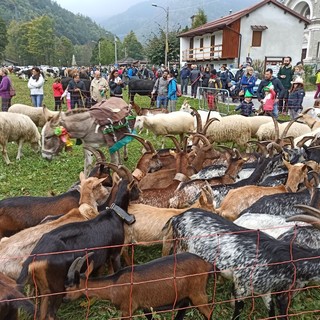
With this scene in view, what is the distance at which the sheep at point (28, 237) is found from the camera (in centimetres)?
367

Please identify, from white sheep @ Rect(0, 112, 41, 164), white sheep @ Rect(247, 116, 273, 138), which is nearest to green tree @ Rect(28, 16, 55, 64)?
white sheep @ Rect(0, 112, 41, 164)

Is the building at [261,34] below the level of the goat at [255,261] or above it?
above

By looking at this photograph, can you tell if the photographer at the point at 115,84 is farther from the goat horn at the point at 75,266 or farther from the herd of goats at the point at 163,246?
the goat horn at the point at 75,266

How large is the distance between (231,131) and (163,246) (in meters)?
6.36

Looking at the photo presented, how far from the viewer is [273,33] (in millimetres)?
36188

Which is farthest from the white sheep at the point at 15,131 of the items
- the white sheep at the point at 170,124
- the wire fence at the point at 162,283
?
the wire fence at the point at 162,283

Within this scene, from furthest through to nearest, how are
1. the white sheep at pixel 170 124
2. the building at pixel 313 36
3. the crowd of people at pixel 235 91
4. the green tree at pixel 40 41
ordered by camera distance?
1. the green tree at pixel 40 41
2. the building at pixel 313 36
3. the crowd of people at pixel 235 91
4. the white sheep at pixel 170 124

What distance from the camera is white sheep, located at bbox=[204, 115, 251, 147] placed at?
1012cm

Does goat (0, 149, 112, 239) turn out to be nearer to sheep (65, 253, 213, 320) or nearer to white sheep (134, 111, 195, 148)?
Answer: sheep (65, 253, 213, 320)

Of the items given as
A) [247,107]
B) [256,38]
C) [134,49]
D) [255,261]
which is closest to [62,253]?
[255,261]

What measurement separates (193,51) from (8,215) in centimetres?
4133

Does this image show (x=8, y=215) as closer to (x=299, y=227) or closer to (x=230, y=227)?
(x=230, y=227)

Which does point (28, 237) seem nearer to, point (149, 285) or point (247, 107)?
point (149, 285)

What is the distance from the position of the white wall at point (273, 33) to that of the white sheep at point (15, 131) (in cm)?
2964
